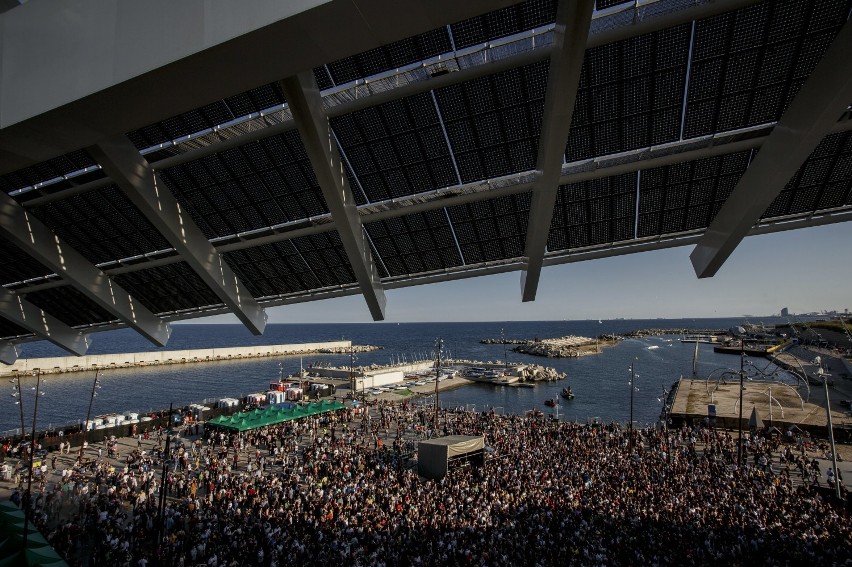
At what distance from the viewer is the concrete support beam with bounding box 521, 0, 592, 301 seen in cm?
451

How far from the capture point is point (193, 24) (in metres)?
3.13

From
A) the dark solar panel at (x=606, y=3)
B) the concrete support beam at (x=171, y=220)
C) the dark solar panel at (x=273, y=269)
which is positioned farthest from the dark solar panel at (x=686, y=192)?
the concrete support beam at (x=171, y=220)

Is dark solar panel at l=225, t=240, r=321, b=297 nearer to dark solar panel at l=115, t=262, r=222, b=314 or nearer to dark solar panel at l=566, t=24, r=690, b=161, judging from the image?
dark solar panel at l=115, t=262, r=222, b=314

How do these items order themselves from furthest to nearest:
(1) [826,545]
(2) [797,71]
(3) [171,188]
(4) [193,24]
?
(1) [826,545] → (3) [171,188] → (2) [797,71] → (4) [193,24]

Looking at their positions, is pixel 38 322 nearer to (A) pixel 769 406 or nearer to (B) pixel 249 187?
(B) pixel 249 187

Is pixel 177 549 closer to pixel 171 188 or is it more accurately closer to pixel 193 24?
pixel 171 188

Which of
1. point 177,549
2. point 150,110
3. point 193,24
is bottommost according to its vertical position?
point 177,549

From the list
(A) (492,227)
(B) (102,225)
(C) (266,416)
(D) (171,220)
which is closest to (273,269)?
(D) (171,220)

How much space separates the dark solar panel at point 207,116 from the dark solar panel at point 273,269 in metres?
2.69

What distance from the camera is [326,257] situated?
9633 mm

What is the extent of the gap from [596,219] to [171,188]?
768 centimetres

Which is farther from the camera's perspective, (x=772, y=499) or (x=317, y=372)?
(x=317, y=372)

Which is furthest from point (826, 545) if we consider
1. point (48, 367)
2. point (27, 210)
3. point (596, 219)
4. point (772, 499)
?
point (48, 367)

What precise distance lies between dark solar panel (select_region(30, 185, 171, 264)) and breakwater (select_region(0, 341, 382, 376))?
170 ft
